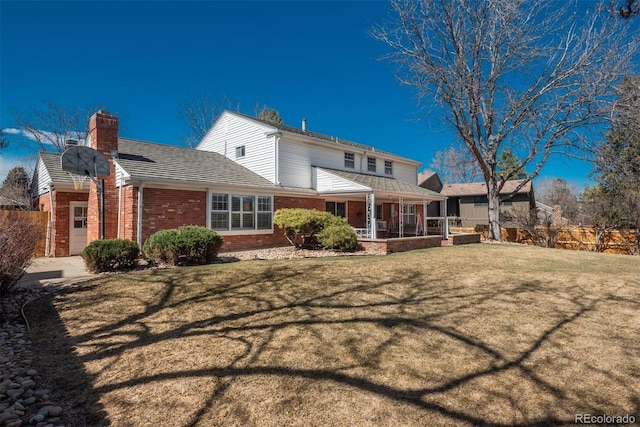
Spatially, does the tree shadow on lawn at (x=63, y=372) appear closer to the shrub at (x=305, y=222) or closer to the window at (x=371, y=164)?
the shrub at (x=305, y=222)

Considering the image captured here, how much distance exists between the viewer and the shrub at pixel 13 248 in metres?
6.05

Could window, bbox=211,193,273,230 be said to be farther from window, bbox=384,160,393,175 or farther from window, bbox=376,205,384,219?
window, bbox=384,160,393,175

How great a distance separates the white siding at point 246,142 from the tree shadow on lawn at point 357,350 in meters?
10.8

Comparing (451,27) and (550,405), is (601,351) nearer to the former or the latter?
(550,405)

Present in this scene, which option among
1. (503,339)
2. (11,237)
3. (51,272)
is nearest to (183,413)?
(503,339)

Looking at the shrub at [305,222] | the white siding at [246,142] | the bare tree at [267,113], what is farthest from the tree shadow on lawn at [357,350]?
the bare tree at [267,113]

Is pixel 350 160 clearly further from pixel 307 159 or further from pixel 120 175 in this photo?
pixel 120 175

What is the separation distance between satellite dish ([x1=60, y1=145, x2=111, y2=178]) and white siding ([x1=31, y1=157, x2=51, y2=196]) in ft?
13.1

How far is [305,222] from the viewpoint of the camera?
1334 cm

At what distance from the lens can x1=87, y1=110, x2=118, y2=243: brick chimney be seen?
11984 millimetres

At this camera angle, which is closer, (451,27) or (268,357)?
(268,357)

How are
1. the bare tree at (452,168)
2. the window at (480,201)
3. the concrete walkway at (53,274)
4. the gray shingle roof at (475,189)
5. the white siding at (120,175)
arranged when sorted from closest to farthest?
the concrete walkway at (53,274) < the white siding at (120,175) < the gray shingle roof at (475,189) < the window at (480,201) < the bare tree at (452,168)

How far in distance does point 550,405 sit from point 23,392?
16.1 feet

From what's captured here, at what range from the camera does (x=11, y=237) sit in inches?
248
